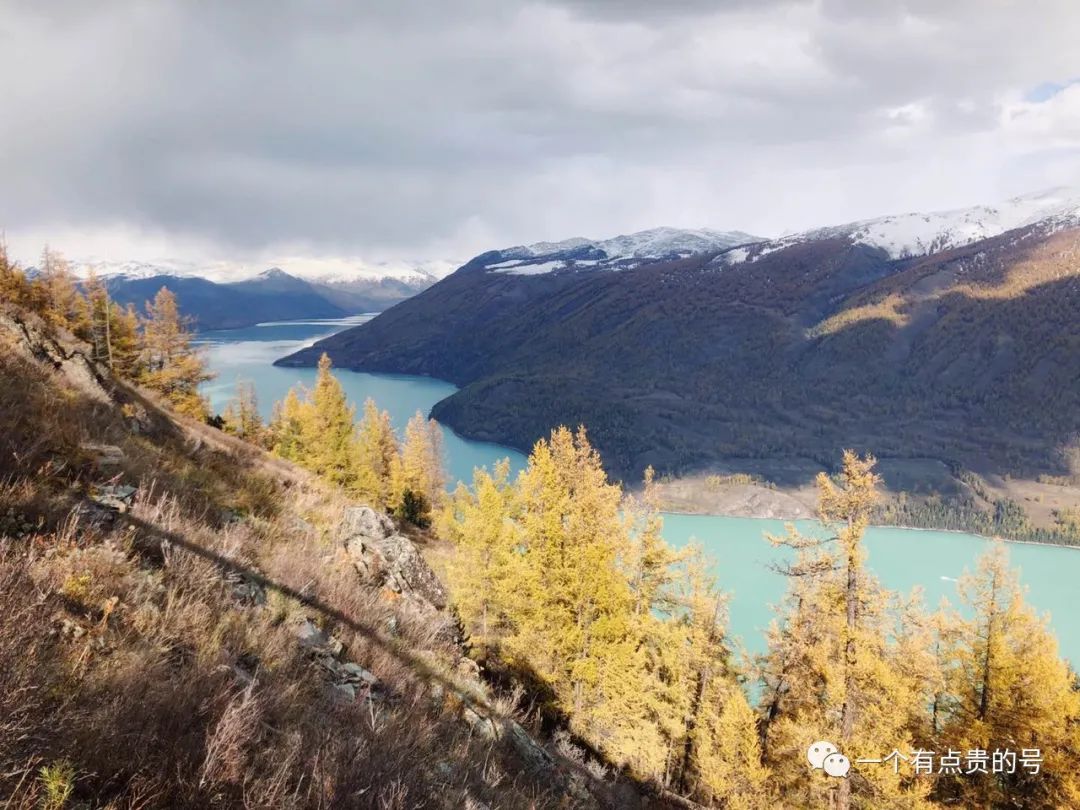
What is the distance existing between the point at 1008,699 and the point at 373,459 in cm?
4063

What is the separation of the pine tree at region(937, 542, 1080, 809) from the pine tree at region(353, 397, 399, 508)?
29912 millimetres

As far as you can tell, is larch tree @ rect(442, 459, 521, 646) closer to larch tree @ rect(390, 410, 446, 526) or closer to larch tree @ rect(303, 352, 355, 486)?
larch tree @ rect(303, 352, 355, 486)

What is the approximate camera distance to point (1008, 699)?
18.4m

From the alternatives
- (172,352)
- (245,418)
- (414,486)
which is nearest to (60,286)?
(172,352)

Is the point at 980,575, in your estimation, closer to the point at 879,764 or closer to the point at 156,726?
the point at 879,764

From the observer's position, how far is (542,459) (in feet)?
65.5

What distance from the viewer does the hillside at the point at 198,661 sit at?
264 centimetres

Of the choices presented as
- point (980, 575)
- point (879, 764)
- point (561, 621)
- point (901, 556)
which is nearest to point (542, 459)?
point (561, 621)

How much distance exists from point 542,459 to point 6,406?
15.0 meters

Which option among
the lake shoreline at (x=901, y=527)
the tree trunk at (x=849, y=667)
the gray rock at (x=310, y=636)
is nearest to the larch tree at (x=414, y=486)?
the tree trunk at (x=849, y=667)

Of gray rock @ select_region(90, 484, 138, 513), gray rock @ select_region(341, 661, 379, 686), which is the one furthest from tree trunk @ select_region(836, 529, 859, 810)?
gray rock @ select_region(90, 484, 138, 513)

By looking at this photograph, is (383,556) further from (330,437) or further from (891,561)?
(891,561)

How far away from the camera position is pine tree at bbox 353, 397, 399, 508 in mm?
36500

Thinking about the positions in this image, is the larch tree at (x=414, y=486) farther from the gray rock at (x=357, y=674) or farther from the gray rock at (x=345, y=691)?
the gray rock at (x=345, y=691)
